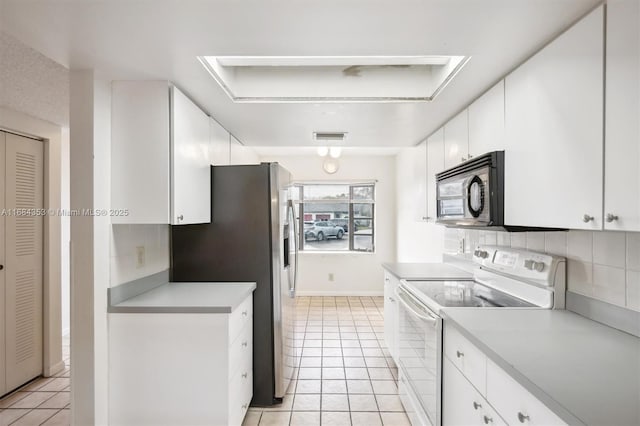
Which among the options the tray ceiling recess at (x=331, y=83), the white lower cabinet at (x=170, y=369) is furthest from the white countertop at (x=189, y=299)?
the tray ceiling recess at (x=331, y=83)

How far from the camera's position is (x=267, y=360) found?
7.91ft

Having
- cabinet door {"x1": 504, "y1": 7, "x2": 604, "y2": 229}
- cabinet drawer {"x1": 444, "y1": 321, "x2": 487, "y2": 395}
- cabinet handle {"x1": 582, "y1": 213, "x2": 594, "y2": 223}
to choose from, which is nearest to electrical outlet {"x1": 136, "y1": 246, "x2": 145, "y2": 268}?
cabinet drawer {"x1": 444, "y1": 321, "x2": 487, "y2": 395}

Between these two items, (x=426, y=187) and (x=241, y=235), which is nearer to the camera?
(x=241, y=235)

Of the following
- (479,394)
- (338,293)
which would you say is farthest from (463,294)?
(338,293)

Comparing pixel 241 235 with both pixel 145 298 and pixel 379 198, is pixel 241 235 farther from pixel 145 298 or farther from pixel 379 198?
pixel 379 198

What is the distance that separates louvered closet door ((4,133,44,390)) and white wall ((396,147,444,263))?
3.38 metres

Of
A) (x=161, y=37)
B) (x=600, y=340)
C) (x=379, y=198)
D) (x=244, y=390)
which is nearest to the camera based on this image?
(x=600, y=340)

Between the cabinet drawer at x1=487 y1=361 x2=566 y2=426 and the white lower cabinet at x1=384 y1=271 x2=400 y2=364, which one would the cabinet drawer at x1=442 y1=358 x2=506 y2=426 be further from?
the white lower cabinet at x1=384 y1=271 x2=400 y2=364

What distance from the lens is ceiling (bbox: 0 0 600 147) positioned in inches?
47.8

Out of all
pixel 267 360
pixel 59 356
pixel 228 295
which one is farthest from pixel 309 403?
pixel 59 356

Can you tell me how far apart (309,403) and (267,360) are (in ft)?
1.55

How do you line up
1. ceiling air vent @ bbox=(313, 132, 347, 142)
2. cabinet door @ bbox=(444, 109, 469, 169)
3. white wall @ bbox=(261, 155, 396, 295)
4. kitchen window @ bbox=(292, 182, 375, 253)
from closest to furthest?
cabinet door @ bbox=(444, 109, 469, 169) → ceiling air vent @ bbox=(313, 132, 347, 142) → white wall @ bbox=(261, 155, 396, 295) → kitchen window @ bbox=(292, 182, 375, 253)

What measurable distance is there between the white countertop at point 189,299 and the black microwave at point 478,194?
144cm

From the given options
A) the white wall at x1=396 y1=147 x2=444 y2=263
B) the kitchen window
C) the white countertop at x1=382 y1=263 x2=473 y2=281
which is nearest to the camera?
the white countertop at x1=382 y1=263 x2=473 y2=281
